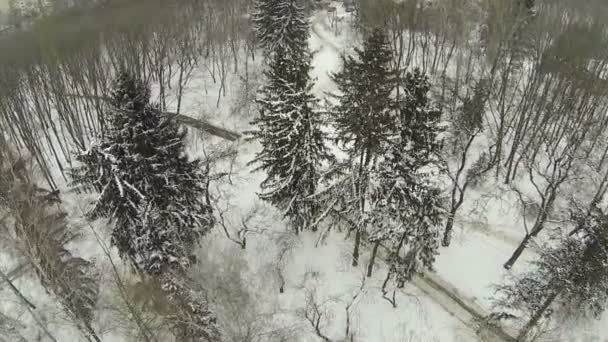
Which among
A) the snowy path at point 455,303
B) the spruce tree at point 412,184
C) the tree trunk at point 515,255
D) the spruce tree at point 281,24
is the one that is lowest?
the snowy path at point 455,303

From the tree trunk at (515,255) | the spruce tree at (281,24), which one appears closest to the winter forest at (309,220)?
the tree trunk at (515,255)

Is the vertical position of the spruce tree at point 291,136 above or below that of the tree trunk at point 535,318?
above

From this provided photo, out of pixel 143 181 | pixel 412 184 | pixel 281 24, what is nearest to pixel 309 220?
pixel 412 184

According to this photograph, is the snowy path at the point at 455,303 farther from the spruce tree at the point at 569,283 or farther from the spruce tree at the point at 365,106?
the spruce tree at the point at 365,106

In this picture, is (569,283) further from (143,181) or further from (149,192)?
(143,181)

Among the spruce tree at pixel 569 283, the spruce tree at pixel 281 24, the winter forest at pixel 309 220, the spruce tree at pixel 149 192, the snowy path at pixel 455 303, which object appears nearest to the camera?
the spruce tree at pixel 149 192

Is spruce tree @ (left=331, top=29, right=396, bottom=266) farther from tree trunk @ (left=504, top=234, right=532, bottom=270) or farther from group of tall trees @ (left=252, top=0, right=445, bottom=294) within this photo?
tree trunk @ (left=504, top=234, right=532, bottom=270)

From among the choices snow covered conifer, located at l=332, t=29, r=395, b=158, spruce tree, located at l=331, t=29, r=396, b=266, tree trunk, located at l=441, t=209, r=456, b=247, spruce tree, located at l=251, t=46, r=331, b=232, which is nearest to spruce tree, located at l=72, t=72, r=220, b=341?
spruce tree, located at l=251, t=46, r=331, b=232
